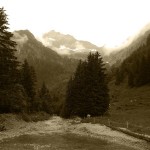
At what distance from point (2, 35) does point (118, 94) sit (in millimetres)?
92116

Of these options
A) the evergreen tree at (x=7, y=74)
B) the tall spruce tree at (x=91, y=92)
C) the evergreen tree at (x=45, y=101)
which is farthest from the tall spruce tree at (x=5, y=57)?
the evergreen tree at (x=45, y=101)

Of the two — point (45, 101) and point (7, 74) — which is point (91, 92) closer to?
point (7, 74)

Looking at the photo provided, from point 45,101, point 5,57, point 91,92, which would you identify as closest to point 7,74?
point 5,57

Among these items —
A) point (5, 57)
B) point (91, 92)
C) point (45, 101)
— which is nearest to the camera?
point (5, 57)

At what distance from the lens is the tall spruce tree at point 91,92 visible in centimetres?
8069

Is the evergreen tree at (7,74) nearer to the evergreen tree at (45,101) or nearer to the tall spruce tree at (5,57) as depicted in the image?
the tall spruce tree at (5,57)

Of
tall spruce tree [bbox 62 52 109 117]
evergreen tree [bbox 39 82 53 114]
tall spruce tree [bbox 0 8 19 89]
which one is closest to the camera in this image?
tall spruce tree [bbox 0 8 19 89]

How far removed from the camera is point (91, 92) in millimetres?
81000

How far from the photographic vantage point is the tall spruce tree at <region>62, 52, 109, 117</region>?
3177 inches

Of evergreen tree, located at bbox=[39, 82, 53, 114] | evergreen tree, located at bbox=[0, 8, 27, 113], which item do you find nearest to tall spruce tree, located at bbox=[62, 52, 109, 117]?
evergreen tree, located at bbox=[0, 8, 27, 113]

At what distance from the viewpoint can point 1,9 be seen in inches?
2152

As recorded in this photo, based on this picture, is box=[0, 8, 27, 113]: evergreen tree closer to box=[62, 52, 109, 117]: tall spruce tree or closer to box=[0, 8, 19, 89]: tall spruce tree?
box=[0, 8, 19, 89]: tall spruce tree

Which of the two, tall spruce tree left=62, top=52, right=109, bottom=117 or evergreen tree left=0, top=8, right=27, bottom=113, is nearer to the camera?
evergreen tree left=0, top=8, right=27, bottom=113

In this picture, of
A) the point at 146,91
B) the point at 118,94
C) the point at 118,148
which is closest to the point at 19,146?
the point at 118,148
